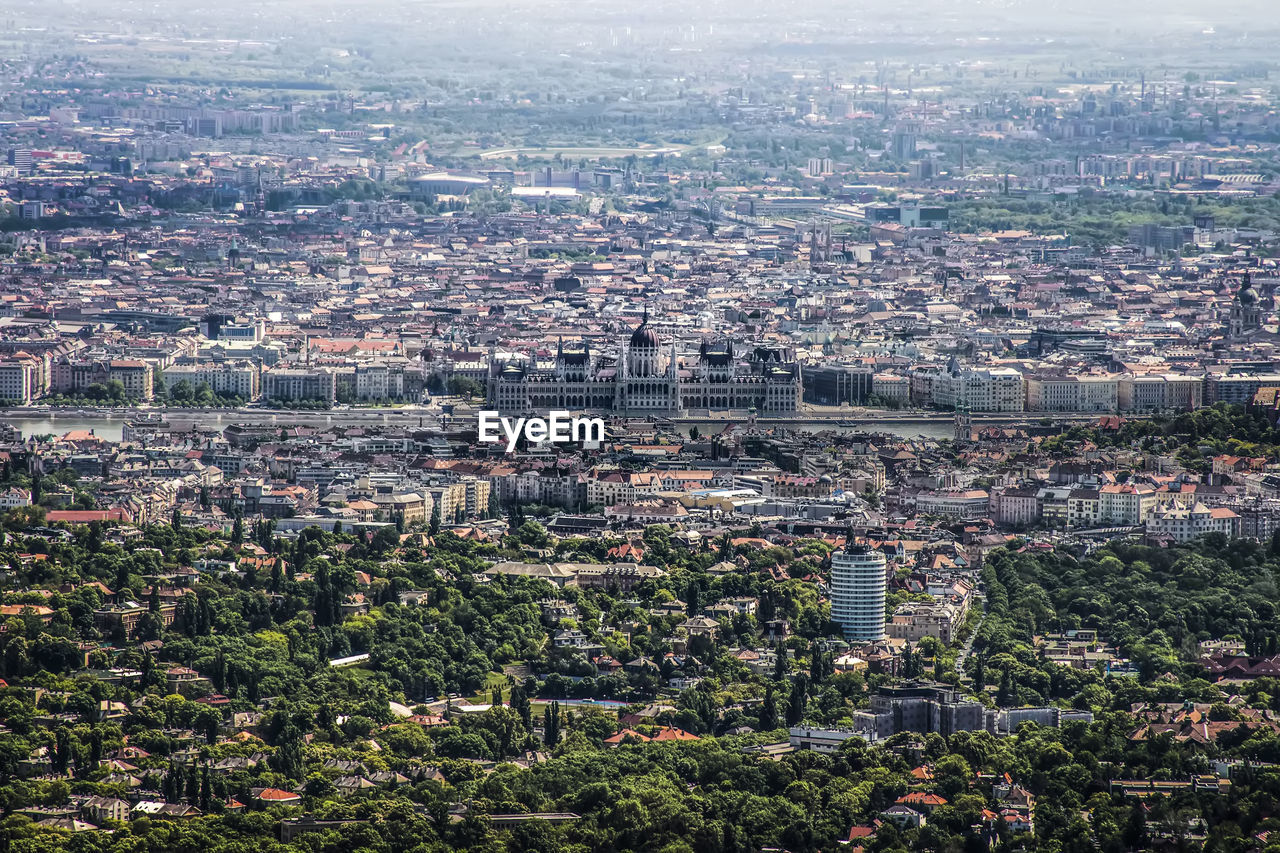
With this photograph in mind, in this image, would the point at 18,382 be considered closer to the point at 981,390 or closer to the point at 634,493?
the point at 981,390

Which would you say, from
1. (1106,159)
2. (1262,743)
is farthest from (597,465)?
(1106,159)

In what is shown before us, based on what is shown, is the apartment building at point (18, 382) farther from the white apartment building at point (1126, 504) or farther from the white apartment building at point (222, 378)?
the white apartment building at point (1126, 504)

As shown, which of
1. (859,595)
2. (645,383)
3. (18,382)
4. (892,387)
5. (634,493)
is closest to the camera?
(859,595)

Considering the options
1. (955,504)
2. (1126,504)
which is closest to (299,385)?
(955,504)

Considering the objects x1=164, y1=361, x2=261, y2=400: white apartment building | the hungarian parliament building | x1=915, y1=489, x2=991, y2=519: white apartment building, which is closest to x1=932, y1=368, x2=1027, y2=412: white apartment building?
the hungarian parliament building

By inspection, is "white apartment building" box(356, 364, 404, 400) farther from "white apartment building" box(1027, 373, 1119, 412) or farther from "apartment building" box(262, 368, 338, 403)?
"white apartment building" box(1027, 373, 1119, 412)
